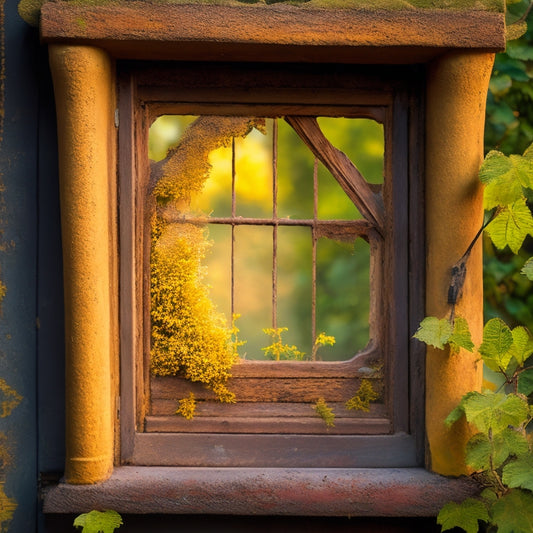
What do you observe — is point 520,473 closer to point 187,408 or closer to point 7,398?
point 187,408

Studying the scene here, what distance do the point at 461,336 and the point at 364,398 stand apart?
0.45m

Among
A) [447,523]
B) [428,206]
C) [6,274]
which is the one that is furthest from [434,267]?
[6,274]

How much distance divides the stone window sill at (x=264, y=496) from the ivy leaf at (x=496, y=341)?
0.43m

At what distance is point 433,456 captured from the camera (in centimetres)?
246

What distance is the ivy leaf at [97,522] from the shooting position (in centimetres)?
236

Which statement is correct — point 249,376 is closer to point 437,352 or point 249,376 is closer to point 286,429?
point 286,429

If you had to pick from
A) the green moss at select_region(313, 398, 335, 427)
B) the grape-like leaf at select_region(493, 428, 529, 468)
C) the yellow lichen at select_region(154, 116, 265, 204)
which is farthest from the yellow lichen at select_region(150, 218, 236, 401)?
the grape-like leaf at select_region(493, 428, 529, 468)

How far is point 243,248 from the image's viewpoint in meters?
2.68

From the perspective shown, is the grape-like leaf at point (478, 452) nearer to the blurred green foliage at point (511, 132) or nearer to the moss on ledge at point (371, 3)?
the blurred green foliage at point (511, 132)

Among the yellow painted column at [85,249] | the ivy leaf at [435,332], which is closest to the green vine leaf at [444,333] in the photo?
the ivy leaf at [435,332]

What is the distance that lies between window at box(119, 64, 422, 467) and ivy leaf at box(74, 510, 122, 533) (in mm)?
217

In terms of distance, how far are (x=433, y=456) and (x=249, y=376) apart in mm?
671

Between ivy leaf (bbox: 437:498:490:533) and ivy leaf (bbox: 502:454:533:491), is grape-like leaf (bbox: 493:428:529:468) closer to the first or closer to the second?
ivy leaf (bbox: 502:454:533:491)

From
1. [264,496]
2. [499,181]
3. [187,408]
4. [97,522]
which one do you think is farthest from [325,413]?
[499,181]
